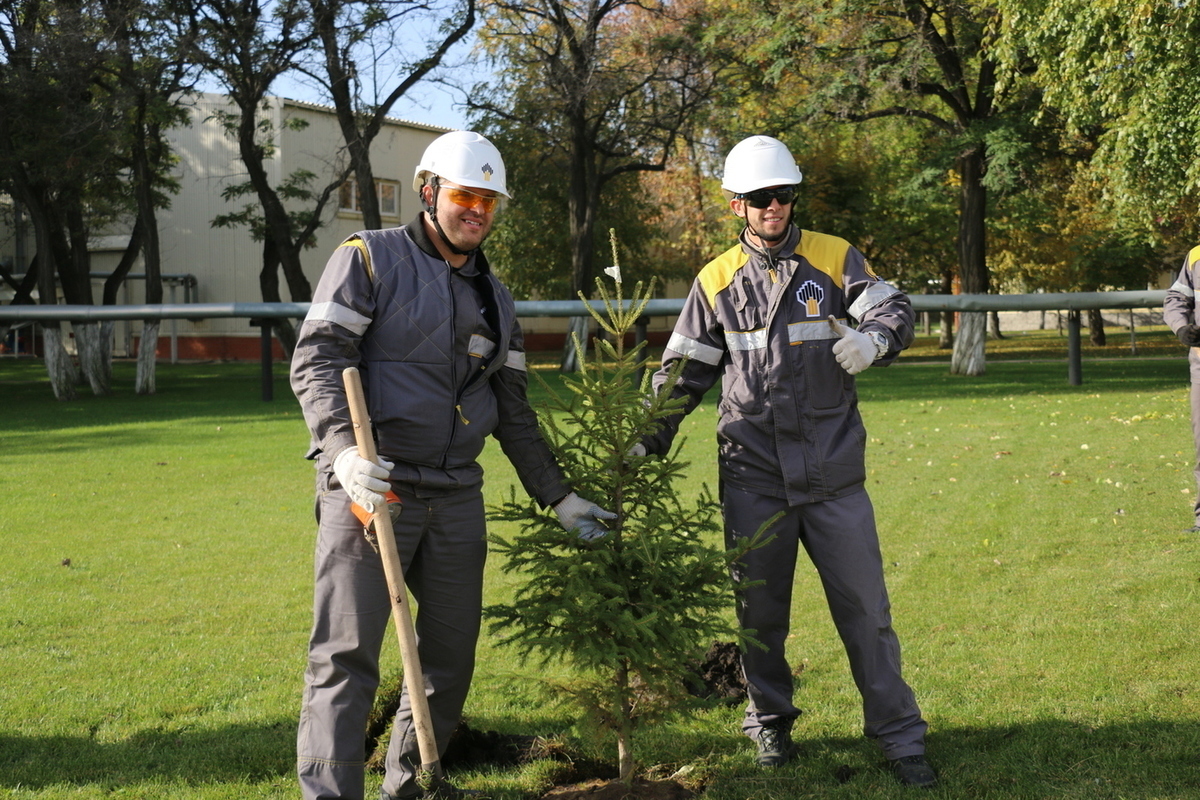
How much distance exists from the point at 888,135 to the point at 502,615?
3522cm

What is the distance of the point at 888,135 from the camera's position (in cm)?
3684

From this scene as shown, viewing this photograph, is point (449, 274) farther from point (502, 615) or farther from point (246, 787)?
point (246, 787)

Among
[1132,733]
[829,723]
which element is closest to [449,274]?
[829,723]

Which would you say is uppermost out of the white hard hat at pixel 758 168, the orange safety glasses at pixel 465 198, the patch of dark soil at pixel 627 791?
the white hard hat at pixel 758 168

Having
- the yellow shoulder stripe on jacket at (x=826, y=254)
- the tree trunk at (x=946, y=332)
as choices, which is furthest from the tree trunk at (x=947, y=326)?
the yellow shoulder stripe on jacket at (x=826, y=254)

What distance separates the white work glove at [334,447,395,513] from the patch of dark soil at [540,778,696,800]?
147 centimetres

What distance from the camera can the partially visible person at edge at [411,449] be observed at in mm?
3883

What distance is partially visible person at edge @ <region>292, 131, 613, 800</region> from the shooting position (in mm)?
3883

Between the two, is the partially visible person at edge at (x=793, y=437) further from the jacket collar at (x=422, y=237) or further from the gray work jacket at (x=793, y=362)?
the jacket collar at (x=422, y=237)

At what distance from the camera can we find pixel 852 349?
4270 millimetres

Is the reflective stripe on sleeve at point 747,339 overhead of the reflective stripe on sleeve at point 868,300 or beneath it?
beneath

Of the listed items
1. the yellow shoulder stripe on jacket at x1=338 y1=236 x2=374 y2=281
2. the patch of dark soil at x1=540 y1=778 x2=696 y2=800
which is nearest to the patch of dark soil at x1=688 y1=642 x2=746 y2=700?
the patch of dark soil at x1=540 y1=778 x2=696 y2=800

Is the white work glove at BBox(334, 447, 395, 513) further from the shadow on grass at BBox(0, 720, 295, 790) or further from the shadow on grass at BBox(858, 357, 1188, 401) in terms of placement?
the shadow on grass at BBox(858, 357, 1188, 401)

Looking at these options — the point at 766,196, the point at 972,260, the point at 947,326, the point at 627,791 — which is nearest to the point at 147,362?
the point at 972,260
